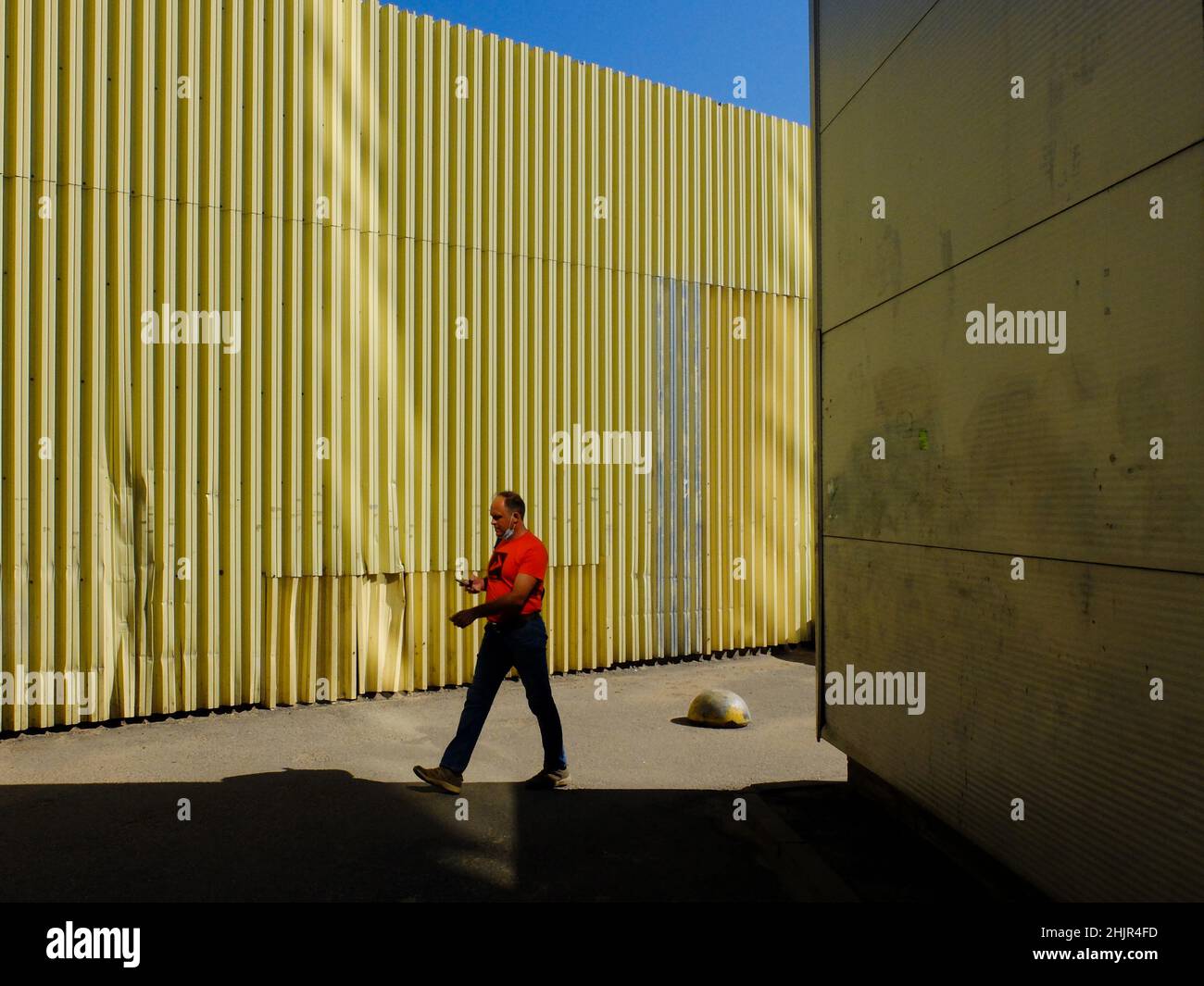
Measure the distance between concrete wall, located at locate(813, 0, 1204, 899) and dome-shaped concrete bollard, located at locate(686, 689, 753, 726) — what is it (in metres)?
2.64

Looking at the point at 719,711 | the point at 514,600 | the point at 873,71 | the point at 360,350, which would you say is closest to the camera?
the point at 873,71

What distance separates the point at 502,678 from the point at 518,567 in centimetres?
73

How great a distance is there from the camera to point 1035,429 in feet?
12.0

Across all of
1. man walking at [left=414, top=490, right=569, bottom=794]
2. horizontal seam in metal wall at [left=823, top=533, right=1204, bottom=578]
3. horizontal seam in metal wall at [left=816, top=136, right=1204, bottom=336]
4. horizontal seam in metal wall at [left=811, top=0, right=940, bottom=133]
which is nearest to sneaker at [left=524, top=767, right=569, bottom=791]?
man walking at [left=414, top=490, right=569, bottom=794]

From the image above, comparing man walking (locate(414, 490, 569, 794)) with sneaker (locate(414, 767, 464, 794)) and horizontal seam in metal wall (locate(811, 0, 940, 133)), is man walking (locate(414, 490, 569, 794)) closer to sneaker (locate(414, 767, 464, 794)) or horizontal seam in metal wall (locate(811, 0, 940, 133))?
sneaker (locate(414, 767, 464, 794))

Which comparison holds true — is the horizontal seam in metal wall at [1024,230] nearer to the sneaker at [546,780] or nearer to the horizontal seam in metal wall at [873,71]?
the horizontal seam in metal wall at [873,71]

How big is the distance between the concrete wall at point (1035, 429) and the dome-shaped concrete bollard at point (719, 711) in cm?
264

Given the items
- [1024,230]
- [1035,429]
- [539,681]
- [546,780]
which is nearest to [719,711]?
[546,780]

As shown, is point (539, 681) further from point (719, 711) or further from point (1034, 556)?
point (1034, 556)

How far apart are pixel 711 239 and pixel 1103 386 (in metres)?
8.43

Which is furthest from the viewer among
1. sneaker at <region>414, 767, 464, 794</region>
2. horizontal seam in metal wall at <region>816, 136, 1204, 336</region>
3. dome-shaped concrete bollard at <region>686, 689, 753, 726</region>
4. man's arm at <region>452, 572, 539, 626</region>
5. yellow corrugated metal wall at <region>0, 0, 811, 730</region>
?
dome-shaped concrete bollard at <region>686, 689, 753, 726</region>

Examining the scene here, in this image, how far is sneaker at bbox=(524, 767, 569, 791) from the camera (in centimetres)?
613

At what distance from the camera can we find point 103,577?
7602 millimetres

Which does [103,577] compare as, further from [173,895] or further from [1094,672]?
[1094,672]
